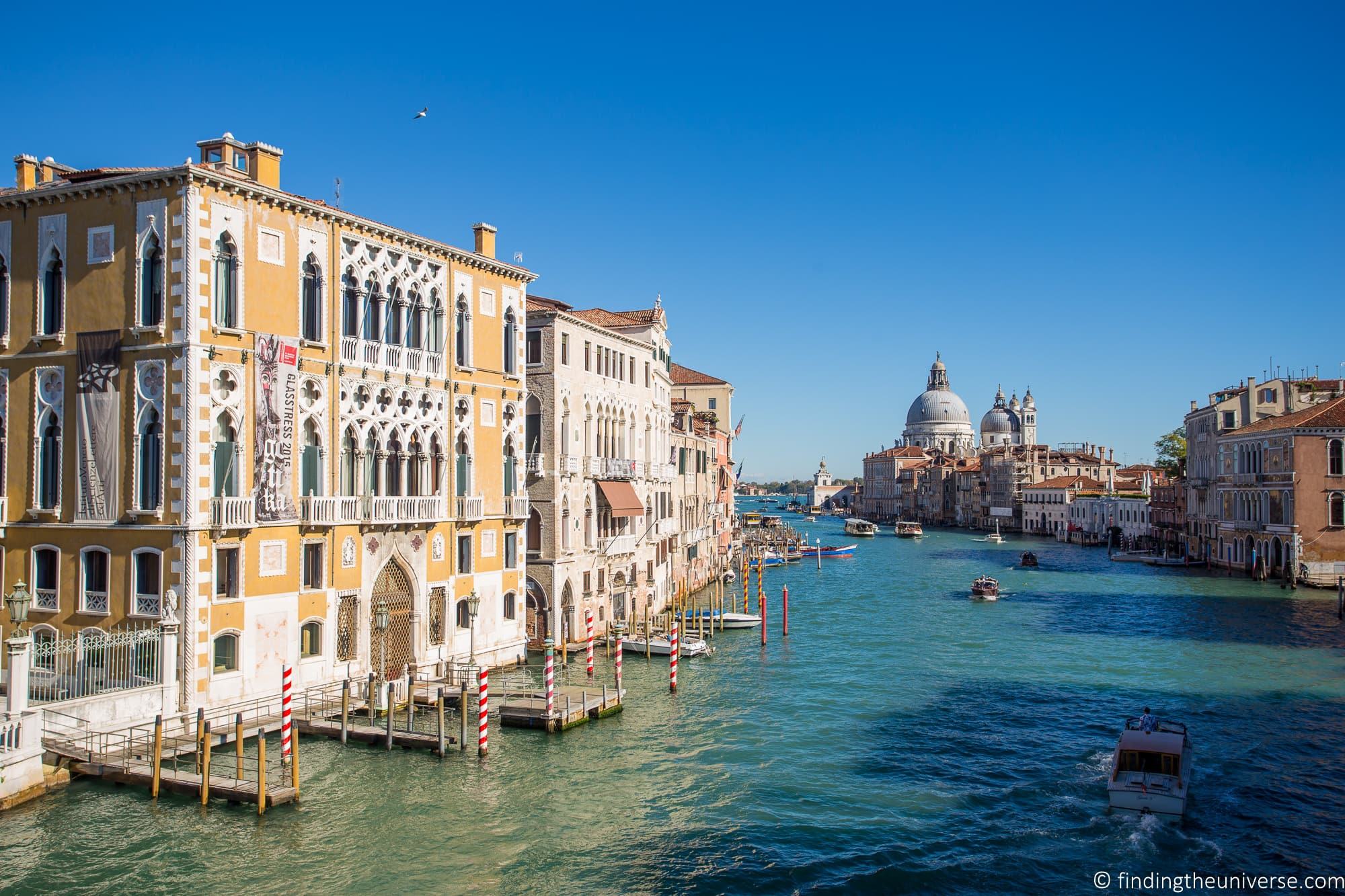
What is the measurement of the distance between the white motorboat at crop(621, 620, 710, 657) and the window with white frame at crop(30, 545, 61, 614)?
545 inches

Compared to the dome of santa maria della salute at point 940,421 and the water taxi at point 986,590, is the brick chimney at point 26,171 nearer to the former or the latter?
the water taxi at point 986,590

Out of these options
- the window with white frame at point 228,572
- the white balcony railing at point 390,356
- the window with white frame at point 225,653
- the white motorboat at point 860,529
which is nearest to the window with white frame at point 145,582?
the window with white frame at point 228,572

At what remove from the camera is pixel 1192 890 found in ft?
43.1

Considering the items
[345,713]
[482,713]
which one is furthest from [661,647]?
[345,713]

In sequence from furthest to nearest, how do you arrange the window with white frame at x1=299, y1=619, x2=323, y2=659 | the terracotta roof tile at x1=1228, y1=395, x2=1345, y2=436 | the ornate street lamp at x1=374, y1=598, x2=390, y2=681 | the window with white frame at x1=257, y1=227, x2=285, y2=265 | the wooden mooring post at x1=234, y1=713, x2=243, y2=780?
1. the terracotta roof tile at x1=1228, y1=395, x2=1345, y2=436
2. the ornate street lamp at x1=374, y1=598, x2=390, y2=681
3. the window with white frame at x1=299, y1=619, x2=323, y2=659
4. the window with white frame at x1=257, y1=227, x2=285, y2=265
5. the wooden mooring post at x1=234, y1=713, x2=243, y2=780

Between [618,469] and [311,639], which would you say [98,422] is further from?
[618,469]

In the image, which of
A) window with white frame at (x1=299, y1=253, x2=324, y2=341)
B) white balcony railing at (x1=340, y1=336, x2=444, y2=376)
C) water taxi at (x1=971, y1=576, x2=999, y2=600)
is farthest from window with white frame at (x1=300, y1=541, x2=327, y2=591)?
water taxi at (x1=971, y1=576, x2=999, y2=600)

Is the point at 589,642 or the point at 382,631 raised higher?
the point at 382,631

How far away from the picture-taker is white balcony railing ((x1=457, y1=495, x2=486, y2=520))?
22.6 m

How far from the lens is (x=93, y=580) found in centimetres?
1783

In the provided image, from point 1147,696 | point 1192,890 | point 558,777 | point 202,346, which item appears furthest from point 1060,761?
point 202,346

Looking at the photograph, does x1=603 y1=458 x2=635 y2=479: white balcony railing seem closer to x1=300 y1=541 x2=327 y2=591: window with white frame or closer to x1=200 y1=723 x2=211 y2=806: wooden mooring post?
x1=300 y1=541 x2=327 y2=591: window with white frame

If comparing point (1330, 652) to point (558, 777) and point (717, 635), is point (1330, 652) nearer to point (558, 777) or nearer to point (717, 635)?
point (717, 635)

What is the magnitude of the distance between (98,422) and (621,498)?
15.0m
